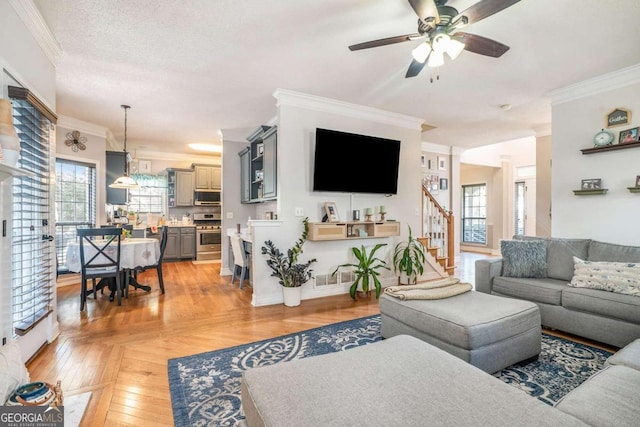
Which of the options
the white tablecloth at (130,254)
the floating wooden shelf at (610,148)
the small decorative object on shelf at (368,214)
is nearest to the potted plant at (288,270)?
the small decorative object on shelf at (368,214)

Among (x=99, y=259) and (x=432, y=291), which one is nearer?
(x=432, y=291)

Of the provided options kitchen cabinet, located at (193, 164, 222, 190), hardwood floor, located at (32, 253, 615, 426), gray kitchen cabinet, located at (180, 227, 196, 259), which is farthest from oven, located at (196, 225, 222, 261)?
hardwood floor, located at (32, 253, 615, 426)

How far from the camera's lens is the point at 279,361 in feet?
7.80

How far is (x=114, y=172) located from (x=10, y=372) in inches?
200

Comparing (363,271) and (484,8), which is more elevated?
(484,8)

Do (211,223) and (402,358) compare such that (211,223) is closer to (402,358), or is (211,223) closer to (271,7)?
(271,7)

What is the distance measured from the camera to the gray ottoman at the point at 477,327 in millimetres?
1997

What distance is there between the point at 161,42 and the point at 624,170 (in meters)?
4.85

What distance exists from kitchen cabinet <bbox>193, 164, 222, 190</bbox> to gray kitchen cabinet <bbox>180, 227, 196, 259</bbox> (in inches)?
42.1

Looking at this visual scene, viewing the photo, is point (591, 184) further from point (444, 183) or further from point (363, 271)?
point (444, 183)

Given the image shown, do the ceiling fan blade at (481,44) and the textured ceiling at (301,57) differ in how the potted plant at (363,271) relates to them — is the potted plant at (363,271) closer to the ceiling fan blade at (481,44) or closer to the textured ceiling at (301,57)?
the textured ceiling at (301,57)

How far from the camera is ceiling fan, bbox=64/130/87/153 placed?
4995 mm

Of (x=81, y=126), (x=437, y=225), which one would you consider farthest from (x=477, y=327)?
(x=81, y=126)

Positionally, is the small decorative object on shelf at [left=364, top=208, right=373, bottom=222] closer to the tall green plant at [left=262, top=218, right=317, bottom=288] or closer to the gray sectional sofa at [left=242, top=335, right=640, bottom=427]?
the tall green plant at [left=262, top=218, right=317, bottom=288]
